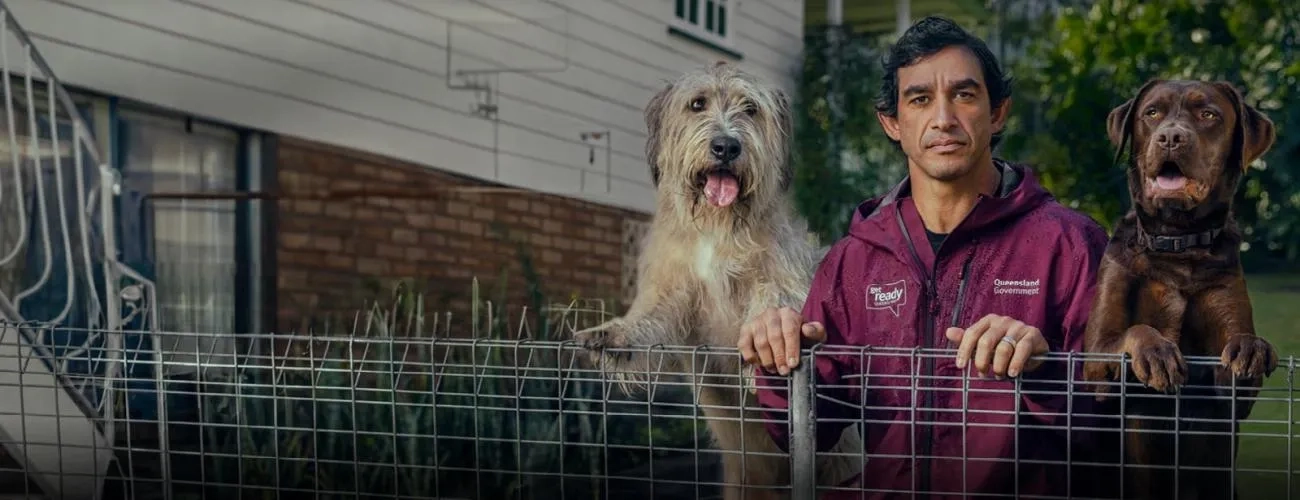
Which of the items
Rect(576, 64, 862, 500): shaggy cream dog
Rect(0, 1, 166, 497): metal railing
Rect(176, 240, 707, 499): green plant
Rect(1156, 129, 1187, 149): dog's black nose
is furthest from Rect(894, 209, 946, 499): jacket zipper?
Rect(0, 1, 166, 497): metal railing

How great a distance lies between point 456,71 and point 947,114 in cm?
297

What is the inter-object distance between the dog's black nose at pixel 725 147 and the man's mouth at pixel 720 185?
0.03m

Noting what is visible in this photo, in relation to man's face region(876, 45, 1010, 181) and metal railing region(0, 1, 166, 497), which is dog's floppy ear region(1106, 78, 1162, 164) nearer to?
man's face region(876, 45, 1010, 181)

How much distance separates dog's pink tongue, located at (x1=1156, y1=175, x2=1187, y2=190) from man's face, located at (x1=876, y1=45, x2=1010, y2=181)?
254 mm

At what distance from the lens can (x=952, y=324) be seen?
230 centimetres

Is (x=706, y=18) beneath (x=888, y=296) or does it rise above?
above

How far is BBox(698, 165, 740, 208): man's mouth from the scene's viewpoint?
9.37 feet

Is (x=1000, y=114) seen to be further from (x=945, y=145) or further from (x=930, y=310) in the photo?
(x=930, y=310)

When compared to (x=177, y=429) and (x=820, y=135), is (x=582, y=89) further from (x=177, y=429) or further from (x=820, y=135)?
(x=177, y=429)

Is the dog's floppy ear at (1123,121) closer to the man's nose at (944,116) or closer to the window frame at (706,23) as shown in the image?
the man's nose at (944,116)

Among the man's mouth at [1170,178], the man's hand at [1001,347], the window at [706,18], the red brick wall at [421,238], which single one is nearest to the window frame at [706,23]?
the window at [706,18]

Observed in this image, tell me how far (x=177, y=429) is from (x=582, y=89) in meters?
1.70

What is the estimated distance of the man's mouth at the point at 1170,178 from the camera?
2.21m

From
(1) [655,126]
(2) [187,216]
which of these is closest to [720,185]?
(1) [655,126]
